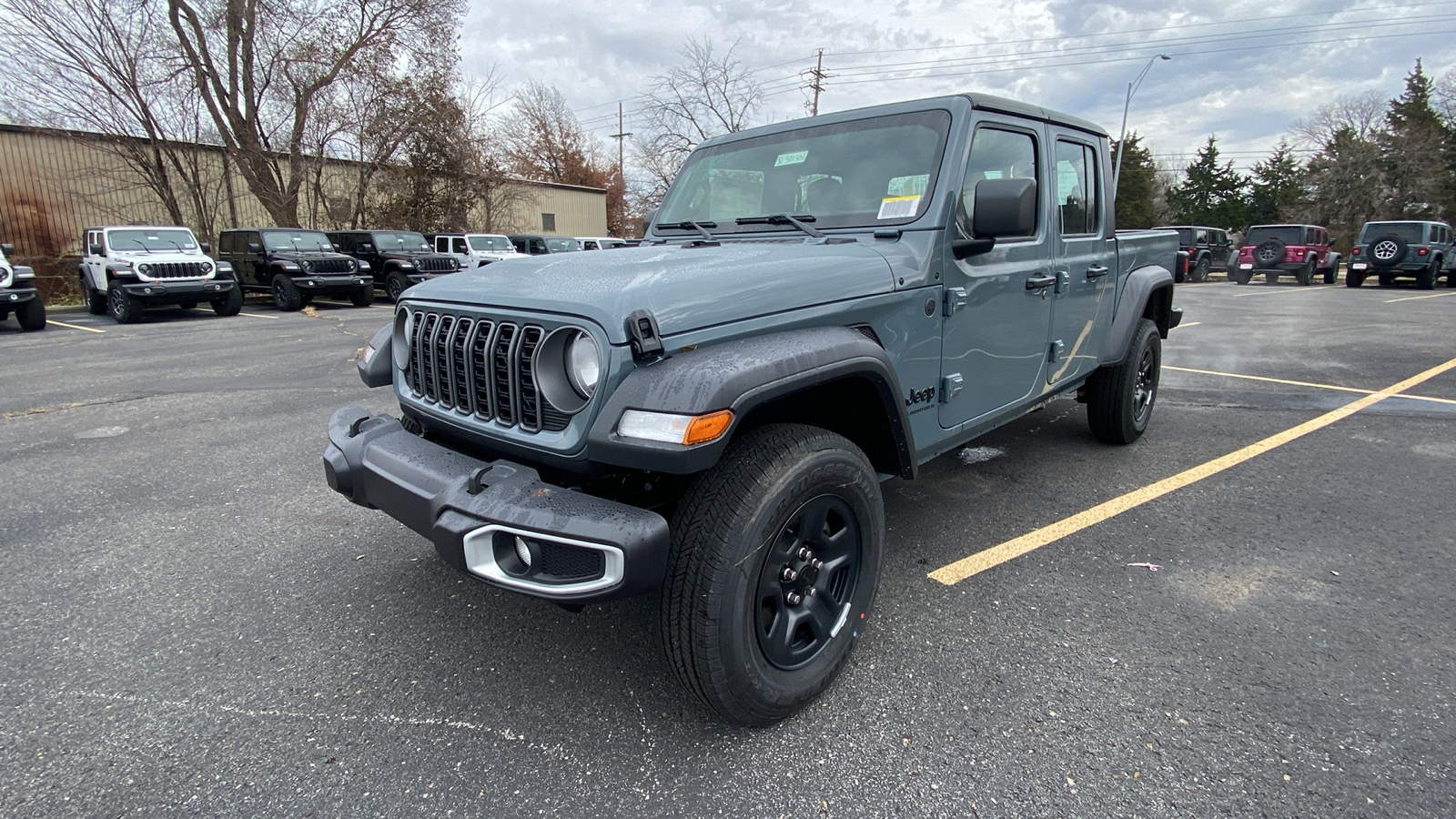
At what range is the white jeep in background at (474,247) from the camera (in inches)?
755

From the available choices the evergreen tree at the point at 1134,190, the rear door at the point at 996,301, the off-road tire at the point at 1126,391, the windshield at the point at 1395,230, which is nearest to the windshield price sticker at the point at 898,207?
the rear door at the point at 996,301

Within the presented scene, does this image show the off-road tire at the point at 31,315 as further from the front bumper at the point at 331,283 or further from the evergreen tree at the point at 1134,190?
the evergreen tree at the point at 1134,190

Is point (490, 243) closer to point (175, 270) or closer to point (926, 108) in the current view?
point (175, 270)

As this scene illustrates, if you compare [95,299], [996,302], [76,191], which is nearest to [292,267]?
[95,299]

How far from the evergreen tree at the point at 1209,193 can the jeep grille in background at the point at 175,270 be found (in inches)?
2260

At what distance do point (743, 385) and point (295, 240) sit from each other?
1796 centimetres

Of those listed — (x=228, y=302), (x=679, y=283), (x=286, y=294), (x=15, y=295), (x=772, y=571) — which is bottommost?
(x=772, y=571)

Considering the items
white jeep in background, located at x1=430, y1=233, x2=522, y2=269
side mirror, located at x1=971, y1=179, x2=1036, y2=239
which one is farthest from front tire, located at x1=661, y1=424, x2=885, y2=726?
white jeep in background, located at x1=430, y1=233, x2=522, y2=269

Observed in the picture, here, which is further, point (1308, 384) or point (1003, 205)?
point (1308, 384)

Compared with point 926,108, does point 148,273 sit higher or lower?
lower

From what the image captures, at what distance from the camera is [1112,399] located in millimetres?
4746

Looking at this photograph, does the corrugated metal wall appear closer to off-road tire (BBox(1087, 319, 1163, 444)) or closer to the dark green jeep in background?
off-road tire (BBox(1087, 319, 1163, 444))

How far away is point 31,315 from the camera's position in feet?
40.1

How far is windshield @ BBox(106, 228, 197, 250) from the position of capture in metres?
13.8
